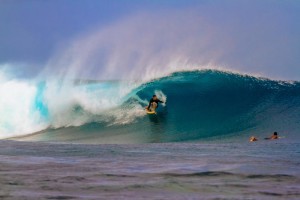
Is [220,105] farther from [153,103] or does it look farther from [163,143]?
[163,143]

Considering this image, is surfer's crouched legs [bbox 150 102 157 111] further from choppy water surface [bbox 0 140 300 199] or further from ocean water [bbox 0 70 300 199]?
choppy water surface [bbox 0 140 300 199]

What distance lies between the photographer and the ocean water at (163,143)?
4410 millimetres

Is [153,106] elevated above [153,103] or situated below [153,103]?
below

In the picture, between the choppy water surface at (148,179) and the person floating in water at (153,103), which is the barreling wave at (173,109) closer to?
the person floating in water at (153,103)

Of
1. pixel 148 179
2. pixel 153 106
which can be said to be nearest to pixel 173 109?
pixel 153 106

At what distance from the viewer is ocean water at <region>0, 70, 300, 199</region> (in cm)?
441

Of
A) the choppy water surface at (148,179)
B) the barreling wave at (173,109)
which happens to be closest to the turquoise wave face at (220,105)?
the barreling wave at (173,109)

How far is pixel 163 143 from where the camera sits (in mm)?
12305

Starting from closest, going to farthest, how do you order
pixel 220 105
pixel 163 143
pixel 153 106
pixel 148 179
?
pixel 148 179 → pixel 163 143 → pixel 153 106 → pixel 220 105

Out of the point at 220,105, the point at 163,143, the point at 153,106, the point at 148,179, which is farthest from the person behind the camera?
the point at 220,105

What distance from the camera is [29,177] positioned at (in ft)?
16.1

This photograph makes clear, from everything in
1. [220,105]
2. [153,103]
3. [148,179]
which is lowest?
[148,179]

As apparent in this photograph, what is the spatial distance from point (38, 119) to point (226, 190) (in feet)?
60.0

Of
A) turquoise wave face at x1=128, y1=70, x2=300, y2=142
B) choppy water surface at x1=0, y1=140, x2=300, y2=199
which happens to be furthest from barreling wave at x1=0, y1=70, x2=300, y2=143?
choppy water surface at x1=0, y1=140, x2=300, y2=199
